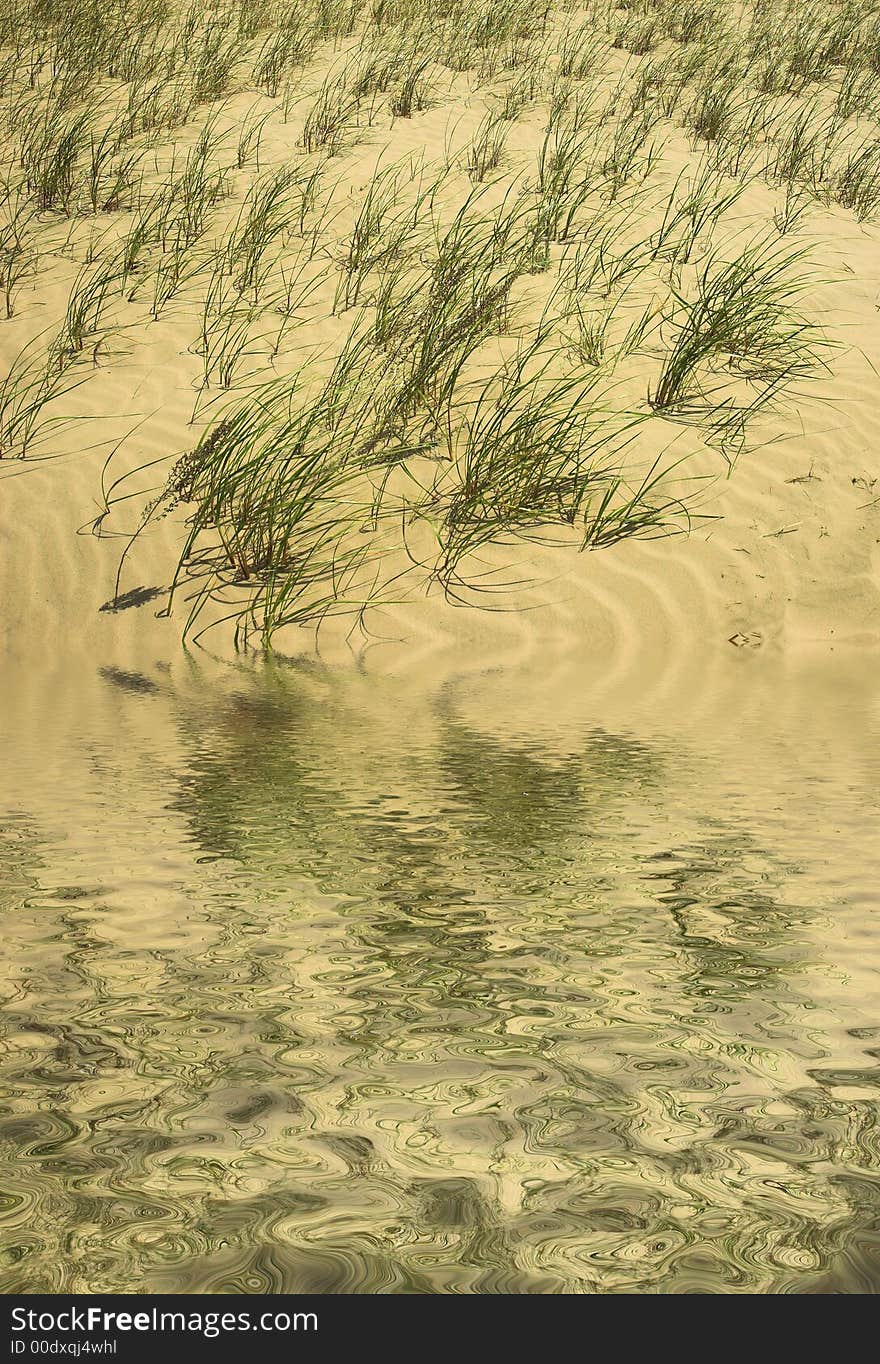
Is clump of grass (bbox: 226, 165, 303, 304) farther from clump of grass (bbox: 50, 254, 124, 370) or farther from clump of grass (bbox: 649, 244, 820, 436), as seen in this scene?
clump of grass (bbox: 649, 244, 820, 436)

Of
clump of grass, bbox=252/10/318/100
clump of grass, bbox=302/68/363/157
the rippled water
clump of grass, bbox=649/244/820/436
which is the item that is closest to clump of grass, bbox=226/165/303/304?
clump of grass, bbox=302/68/363/157

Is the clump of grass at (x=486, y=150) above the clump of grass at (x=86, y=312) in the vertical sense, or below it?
above

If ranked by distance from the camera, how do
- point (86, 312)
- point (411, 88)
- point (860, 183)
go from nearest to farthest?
point (86, 312) → point (860, 183) → point (411, 88)

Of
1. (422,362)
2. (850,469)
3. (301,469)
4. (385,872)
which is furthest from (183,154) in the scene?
(385,872)

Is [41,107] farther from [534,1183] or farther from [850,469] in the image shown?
[534,1183]

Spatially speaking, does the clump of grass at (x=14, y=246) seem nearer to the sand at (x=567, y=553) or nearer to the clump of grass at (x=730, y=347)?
→ the sand at (x=567, y=553)

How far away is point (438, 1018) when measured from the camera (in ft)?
5.00

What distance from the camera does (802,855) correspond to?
218cm

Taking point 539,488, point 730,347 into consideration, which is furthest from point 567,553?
point 730,347

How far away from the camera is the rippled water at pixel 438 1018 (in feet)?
3.58

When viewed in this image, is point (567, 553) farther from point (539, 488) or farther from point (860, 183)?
point (860, 183)

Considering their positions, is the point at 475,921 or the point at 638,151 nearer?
the point at 475,921

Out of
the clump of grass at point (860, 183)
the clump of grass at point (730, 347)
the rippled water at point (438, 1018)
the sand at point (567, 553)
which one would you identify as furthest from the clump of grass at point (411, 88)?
the rippled water at point (438, 1018)
